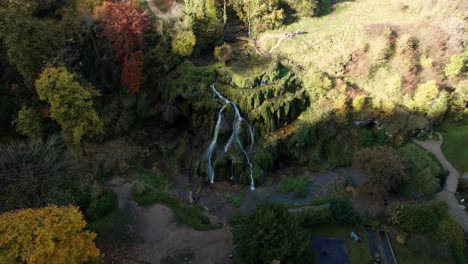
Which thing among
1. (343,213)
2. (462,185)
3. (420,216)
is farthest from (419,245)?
(462,185)

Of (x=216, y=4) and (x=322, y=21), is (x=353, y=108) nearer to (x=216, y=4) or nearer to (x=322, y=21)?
(x=322, y=21)

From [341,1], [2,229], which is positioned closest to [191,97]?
[2,229]

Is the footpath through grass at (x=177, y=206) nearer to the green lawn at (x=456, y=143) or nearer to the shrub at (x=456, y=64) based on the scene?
the green lawn at (x=456, y=143)

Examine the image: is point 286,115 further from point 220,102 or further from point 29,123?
point 29,123

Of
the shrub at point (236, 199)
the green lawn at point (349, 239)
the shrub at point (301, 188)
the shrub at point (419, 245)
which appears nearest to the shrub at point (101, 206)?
the shrub at point (236, 199)

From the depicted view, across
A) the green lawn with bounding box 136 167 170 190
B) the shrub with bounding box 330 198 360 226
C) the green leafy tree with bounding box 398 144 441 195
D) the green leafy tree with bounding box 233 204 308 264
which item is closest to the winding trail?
the green leafy tree with bounding box 398 144 441 195

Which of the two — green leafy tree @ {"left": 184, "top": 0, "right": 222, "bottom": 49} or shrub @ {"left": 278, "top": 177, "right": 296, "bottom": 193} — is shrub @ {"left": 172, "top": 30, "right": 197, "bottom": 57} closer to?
green leafy tree @ {"left": 184, "top": 0, "right": 222, "bottom": 49}

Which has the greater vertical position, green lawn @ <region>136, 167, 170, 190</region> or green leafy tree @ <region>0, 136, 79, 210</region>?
green leafy tree @ <region>0, 136, 79, 210</region>
